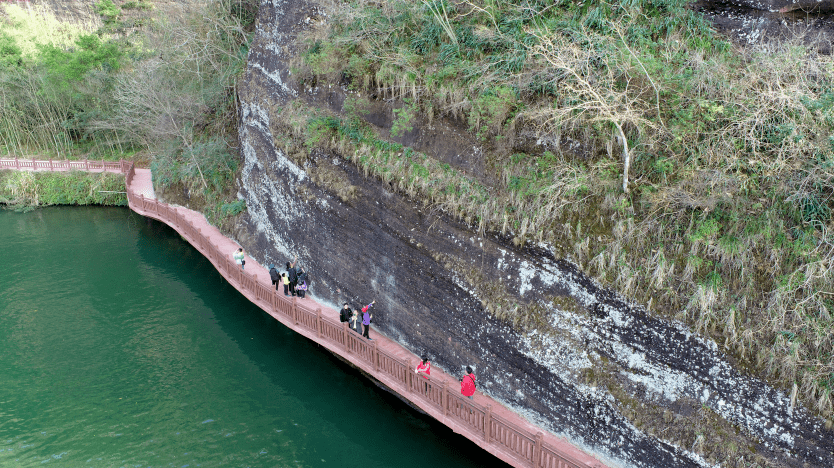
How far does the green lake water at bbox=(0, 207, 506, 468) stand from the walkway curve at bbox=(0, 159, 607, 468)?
3.23 feet

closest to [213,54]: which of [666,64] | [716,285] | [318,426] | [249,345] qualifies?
[249,345]

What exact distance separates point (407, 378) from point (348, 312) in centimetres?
291

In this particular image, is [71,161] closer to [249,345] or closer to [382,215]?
[249,345]

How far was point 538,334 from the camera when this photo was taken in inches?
421

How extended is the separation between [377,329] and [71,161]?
25948 mm

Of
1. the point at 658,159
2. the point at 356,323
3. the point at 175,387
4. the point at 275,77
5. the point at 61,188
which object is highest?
the point at 275,77

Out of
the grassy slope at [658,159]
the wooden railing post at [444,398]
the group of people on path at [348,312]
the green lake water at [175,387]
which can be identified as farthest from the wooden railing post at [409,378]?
the grassy slope at [658,159]

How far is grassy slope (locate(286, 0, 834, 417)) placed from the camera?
8.48m

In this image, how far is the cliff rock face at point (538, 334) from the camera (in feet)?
28.3

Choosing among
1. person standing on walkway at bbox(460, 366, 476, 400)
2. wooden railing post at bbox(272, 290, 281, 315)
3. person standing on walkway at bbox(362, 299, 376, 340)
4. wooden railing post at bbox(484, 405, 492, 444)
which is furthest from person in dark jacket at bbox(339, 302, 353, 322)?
wooden railing post at bbox(484, 405, 492, 444)

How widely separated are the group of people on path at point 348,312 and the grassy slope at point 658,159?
10.6 feet

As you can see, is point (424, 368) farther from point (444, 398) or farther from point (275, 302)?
point (275, 302)

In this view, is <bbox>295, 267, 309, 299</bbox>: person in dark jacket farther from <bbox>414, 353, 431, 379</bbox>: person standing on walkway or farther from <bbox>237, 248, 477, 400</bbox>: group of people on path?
<bbox>414, 353, 431, 379</bbox>: person standing on walkway

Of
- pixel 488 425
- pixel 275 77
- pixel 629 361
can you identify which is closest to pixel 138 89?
pixel 275 77
